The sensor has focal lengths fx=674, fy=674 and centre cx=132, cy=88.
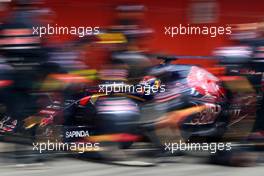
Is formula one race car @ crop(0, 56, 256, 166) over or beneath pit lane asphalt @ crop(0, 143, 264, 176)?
over

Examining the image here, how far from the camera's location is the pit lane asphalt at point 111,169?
18.8 feet

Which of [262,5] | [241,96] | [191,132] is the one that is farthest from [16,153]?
[262,5]

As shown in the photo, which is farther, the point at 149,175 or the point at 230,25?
the point at 230,25

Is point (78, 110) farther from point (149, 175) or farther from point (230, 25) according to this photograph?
point (230, 25)

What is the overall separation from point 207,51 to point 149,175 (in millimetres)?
2014

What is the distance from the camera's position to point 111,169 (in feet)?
19.7

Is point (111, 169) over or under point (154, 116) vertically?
under

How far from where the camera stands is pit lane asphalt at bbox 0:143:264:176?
573cm

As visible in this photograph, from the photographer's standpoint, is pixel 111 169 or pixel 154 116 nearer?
pixel 111 169

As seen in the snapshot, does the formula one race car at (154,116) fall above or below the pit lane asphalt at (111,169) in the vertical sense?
above

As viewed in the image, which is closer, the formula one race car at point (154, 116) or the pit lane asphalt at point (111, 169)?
the pit lane asphalt at point (111, 169)

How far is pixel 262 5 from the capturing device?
7.58 metres

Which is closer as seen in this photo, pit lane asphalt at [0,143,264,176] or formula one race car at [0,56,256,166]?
pit lane asphalt at [0,143,264,176]

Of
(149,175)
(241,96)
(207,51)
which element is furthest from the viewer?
(207,51)
